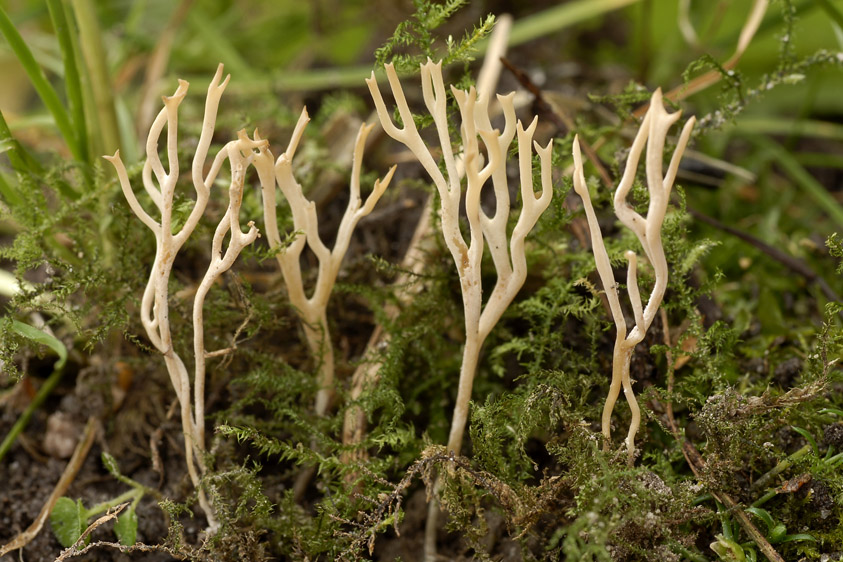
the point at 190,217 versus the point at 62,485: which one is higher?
the point at 190,217

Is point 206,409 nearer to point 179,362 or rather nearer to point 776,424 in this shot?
point 179,362

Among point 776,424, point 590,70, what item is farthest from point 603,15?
point 776,424

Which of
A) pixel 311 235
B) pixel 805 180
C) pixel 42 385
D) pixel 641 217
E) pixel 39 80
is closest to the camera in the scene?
pixel 641 217

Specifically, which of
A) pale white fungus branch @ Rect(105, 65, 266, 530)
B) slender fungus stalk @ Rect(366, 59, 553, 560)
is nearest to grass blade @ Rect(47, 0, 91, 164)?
pale white fungus branch @ Rect(105, 65, 266, 530)

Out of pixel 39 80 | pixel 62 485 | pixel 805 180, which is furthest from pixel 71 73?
pixel 805 180

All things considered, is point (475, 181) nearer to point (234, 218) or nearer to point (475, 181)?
point (475, 181)

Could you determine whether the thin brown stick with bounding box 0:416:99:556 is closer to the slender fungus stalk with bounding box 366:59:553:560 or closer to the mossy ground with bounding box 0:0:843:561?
the mossy ground with bounding box 0:0:843:561

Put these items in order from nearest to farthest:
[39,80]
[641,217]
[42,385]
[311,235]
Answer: [641,217] → [311,235] → [39,80] → [42,385]
